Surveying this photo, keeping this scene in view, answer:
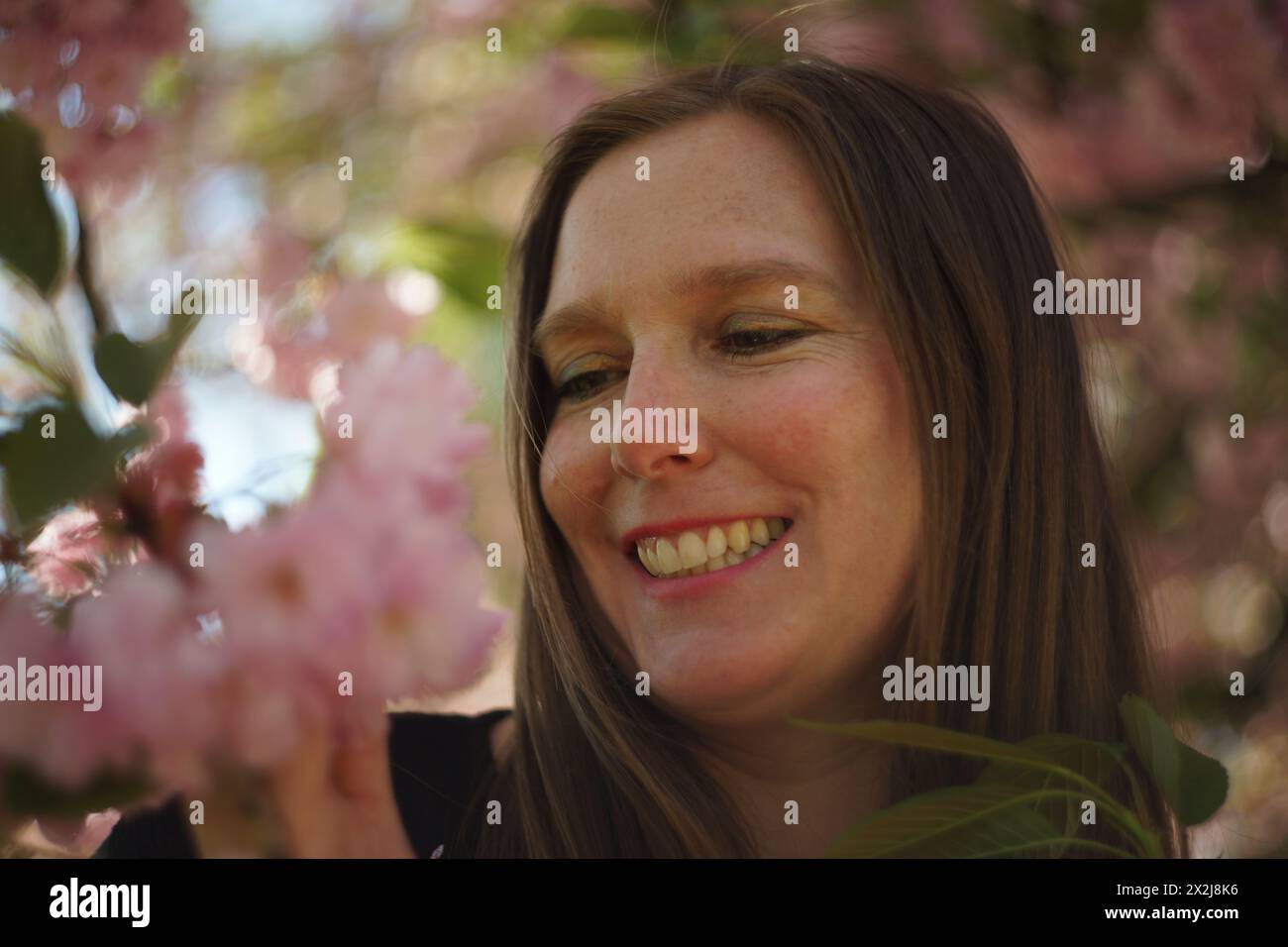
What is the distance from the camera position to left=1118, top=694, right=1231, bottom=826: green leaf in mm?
674

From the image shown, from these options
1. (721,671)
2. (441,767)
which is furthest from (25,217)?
(441,767)

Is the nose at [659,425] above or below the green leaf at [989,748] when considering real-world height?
above

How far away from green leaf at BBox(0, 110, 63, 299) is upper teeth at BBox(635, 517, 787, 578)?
50cm

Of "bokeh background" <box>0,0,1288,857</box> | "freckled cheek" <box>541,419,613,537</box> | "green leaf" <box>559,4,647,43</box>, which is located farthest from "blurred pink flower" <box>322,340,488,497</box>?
"green leaf" <box>559,4,647,43</box>

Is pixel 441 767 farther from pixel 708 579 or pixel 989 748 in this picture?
pixel 989 748

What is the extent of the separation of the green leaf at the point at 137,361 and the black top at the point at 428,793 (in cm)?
41

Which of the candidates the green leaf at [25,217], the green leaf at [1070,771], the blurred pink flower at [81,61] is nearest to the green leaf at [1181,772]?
the green leaf at [1070,771]

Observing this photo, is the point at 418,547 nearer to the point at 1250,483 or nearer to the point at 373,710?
the point at 373,710

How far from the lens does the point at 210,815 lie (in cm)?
51

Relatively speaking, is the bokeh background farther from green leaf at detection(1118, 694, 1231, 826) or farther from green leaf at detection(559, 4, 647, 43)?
green leaf at detection(1118, 694, 1231, 826)

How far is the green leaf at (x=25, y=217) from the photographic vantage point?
0.56m

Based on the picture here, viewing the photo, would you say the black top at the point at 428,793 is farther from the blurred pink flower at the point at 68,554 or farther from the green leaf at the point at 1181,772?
the green leaf at the point at 1181,772
